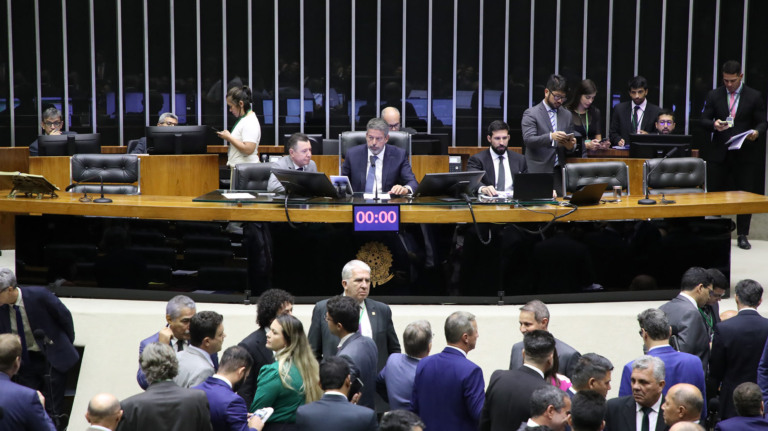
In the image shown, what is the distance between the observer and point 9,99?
11500 millimetres

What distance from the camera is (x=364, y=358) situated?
4398 millimetres

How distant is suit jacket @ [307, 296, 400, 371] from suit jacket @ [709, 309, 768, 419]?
5.71 feet

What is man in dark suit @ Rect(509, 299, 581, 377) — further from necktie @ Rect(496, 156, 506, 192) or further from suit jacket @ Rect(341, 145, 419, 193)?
necktie @ Rect(496, 156, 506, 192)

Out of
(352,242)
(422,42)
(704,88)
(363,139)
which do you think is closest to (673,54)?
(704,88)

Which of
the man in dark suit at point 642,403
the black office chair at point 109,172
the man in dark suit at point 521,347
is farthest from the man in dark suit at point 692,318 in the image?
the black office chair at point 109,172

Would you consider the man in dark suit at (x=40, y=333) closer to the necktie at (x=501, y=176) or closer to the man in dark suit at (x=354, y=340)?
the man in dark suit at (x=354, y=340)

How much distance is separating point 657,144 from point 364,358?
5.21 metres

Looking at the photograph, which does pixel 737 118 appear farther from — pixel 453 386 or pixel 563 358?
pixel 453 386

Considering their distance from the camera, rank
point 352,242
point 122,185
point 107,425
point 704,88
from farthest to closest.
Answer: point 704,88 < point 122,185 < point 352,242 < point 107,425

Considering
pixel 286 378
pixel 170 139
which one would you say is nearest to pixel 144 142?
pixel 170 139

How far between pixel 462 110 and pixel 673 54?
2.56 meters

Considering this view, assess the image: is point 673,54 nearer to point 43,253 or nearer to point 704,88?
point 704,88

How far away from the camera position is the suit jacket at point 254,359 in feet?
14.8

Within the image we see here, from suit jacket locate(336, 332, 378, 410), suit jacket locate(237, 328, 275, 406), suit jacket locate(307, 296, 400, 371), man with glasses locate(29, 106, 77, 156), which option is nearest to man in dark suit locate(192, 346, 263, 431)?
suit jacket locate(237, 328, 275, 406)
